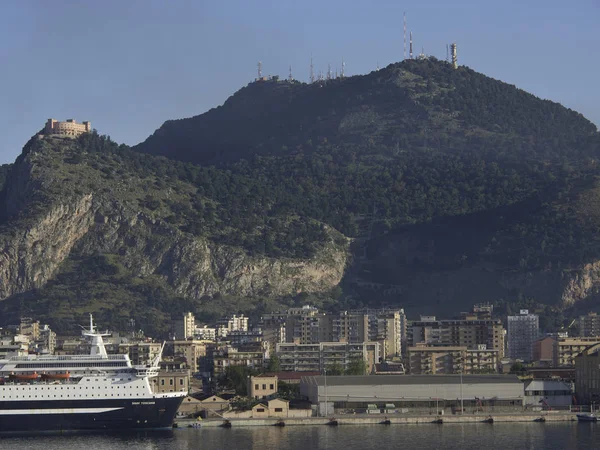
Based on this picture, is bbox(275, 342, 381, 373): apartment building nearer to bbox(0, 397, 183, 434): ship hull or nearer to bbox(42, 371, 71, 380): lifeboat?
bbox(0, 397, 183, 434): ship hull

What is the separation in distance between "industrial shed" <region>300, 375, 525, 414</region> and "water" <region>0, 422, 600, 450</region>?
6.80m

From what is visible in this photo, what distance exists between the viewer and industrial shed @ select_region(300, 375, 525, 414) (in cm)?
14088

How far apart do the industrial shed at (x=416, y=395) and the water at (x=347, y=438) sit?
6.80 metres

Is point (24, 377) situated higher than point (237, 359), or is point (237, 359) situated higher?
point (237, 359)

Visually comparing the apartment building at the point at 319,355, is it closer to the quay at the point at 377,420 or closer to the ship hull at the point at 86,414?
the quay at the point at 377,420

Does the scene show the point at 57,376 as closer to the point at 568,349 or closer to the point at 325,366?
the point at 325,366

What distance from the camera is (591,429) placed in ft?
421

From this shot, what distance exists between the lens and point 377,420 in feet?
447

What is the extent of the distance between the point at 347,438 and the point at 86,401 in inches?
844

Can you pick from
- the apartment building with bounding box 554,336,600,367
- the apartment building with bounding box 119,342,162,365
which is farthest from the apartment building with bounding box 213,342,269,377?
the apartment building with bounding box 554,336,600,367

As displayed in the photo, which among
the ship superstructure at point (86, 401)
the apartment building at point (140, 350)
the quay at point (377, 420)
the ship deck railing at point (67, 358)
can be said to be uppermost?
the apartment building at point (140, 350)

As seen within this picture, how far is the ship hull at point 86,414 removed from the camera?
433ft

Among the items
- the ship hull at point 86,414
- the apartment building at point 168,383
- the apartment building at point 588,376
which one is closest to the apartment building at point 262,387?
the apartment building at point 168,383

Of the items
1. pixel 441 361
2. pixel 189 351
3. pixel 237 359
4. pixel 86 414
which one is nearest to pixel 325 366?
pixel 237 359
